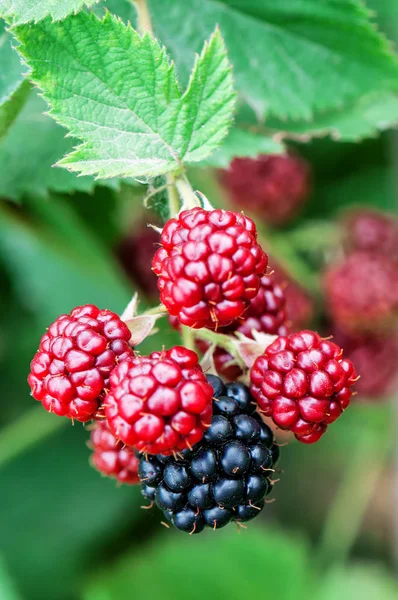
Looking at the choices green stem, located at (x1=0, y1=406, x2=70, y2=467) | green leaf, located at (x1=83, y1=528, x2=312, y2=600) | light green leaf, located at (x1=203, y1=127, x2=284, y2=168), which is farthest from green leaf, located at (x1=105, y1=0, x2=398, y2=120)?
green leaf, located at (x1=83, y1=528, x2=312, y2=600)

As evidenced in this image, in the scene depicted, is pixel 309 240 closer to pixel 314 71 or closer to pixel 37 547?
pixel 314 71

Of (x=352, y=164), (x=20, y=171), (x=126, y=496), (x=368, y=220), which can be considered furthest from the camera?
(x=126, y=496)

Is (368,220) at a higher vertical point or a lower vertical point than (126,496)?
higher

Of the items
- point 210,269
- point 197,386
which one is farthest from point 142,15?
point 197,386

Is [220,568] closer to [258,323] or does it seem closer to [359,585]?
[359,585]

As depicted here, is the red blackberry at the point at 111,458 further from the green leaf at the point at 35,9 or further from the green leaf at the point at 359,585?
the green leaf at the point at 359,585

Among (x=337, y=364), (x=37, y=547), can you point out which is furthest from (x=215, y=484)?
(x=37, y=547)

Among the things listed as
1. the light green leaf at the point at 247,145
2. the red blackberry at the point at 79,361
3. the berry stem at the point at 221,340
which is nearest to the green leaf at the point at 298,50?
the light green leaf at the point at 247,145
